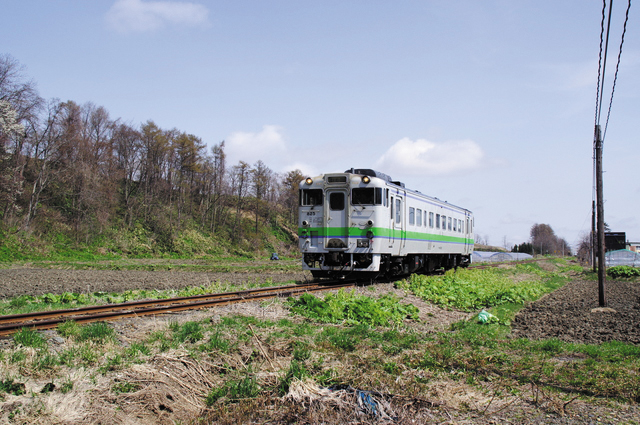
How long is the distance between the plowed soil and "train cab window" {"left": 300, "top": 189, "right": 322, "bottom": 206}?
699 centimetres

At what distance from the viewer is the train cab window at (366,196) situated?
1566 centimetres

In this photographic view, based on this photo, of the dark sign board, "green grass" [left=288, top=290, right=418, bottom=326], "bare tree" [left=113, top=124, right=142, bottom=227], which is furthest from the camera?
the dark sign board

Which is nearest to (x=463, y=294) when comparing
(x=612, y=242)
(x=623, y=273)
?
(x=623, y=273)

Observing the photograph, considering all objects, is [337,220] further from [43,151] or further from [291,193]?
[291,193]

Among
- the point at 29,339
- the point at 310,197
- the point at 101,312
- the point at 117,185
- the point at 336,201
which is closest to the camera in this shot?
A: the point at 29,339

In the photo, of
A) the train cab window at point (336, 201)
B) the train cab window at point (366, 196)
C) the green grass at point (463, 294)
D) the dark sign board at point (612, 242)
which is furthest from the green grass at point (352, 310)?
the dark sign board at point (612, 242)

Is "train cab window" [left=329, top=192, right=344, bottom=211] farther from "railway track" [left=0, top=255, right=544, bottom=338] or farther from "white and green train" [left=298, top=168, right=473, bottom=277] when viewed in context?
"railway track" [left=0, top=255, right=544, bottom=338]

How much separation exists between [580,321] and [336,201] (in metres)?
7.80

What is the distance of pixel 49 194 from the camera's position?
121 ft

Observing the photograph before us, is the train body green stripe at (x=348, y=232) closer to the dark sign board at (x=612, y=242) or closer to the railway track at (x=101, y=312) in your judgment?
the railway track at (x=101, y=312)

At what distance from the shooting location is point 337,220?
52.4 feet

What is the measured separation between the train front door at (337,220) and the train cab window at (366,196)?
1.12ft

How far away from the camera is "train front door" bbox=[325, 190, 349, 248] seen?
15.8 meters

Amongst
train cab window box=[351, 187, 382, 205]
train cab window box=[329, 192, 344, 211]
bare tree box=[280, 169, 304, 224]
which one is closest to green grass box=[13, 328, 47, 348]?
train cab window box=[329, 192, 344, 211]
